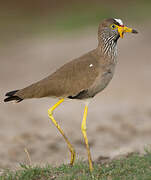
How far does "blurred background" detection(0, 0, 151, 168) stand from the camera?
987 centimetres

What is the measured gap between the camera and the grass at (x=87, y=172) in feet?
19.9

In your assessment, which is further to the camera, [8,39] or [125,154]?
[8,39]

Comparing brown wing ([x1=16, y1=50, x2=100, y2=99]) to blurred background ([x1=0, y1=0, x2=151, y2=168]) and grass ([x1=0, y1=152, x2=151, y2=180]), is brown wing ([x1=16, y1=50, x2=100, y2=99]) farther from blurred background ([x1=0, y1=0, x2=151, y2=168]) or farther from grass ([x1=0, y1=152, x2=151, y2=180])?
blurred background ([x1=0, y1=0, x2=151, y2=168])

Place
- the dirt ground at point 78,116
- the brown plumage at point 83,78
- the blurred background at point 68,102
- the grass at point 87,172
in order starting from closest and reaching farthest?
the grass at point 87,172
the brown plumage at point 83,78
the dirt ground at point 78,116
the blurred background at point 68,102

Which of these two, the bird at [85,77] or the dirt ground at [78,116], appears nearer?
the bird at [85,77]

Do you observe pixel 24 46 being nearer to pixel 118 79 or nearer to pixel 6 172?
pixel 118 79

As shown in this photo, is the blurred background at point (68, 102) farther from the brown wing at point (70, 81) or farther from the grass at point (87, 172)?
the brown wing at point (70, 81)

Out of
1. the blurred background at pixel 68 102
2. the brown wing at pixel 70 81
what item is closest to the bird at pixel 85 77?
the brown wing at pixel 70 81

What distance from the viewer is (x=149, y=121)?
1136cm

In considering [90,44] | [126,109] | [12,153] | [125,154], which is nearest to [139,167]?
[125,154]

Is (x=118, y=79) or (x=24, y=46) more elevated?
(x=24, y=46)

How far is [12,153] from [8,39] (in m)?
16.0

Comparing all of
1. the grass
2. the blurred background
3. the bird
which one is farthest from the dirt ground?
the bird

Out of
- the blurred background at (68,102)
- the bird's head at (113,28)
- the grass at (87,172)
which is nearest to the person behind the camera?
the grass at (87,172)
